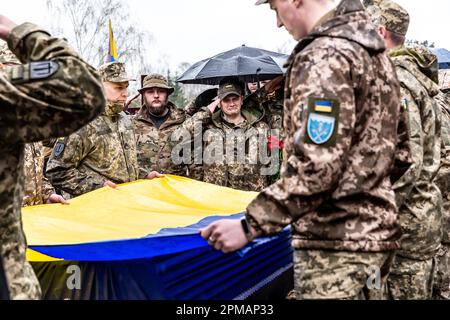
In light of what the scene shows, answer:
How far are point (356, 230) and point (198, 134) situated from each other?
4.42 meters

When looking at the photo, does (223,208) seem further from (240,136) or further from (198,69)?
(198,69)

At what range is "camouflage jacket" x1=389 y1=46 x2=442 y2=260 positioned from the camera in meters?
3.41

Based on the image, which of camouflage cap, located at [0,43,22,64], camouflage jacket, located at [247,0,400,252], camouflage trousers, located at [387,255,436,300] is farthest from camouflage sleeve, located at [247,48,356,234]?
camouflage cap, located at [0,43,22,64]

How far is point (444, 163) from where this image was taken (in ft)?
16.0

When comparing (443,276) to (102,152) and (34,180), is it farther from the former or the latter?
(34,180)

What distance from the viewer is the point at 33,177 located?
4.09 meters

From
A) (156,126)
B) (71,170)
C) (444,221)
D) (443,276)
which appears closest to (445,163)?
(444,221)

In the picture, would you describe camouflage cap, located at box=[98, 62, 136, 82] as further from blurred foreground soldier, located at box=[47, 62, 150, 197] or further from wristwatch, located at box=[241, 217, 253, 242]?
wristwatch, located at box=[241, 217, 253, 242]

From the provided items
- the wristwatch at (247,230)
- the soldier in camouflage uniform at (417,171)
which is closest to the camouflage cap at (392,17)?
the soldier in camouflage uniform at (417,171)

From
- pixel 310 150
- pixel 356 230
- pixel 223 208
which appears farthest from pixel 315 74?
pixel 223 208

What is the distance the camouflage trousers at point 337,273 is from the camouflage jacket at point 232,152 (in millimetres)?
4039

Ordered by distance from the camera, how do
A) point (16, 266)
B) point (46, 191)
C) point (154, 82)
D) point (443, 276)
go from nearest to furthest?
point (16, 266)
point (46, 191)
point (443, 276)
point (154, 82)

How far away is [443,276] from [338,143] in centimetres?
306
